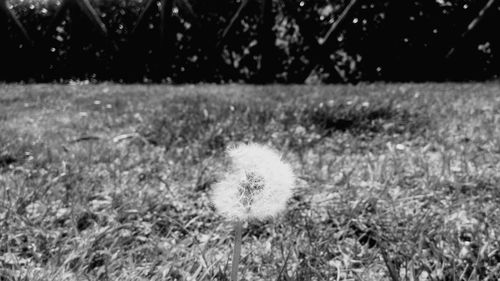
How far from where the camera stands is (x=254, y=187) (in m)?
1.07

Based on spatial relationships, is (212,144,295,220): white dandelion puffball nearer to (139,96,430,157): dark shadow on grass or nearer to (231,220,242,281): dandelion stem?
(231,220,242,281): dandelion stem

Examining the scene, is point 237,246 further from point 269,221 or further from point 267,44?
point 267,44

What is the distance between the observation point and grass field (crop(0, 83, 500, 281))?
1993 mm

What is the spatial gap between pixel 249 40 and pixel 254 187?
9177mm

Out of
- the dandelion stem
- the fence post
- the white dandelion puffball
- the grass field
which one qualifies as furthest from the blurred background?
the dandelion stem

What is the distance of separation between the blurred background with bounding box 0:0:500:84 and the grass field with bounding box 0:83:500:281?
4.38m

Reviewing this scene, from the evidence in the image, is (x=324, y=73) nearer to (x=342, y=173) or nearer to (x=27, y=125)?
(x=27, y=125)

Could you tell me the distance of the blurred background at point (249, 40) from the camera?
9.35 meters

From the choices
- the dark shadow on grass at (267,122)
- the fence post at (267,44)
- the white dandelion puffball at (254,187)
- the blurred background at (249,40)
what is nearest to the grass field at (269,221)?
the dark shadow on grass at (267,122)

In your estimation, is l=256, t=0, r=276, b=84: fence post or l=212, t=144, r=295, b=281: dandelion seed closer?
l=212, t=144, r=295, b=281: dandelion seed

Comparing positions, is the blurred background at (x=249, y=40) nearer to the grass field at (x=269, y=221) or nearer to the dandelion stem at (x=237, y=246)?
the grass field at (x=269, y=221)

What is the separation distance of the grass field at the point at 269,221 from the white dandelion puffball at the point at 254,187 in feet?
2.11

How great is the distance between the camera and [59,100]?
270 inches

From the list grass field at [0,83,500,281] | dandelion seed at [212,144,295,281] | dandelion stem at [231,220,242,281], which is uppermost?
dandelion seed at [212,144,295,281]
